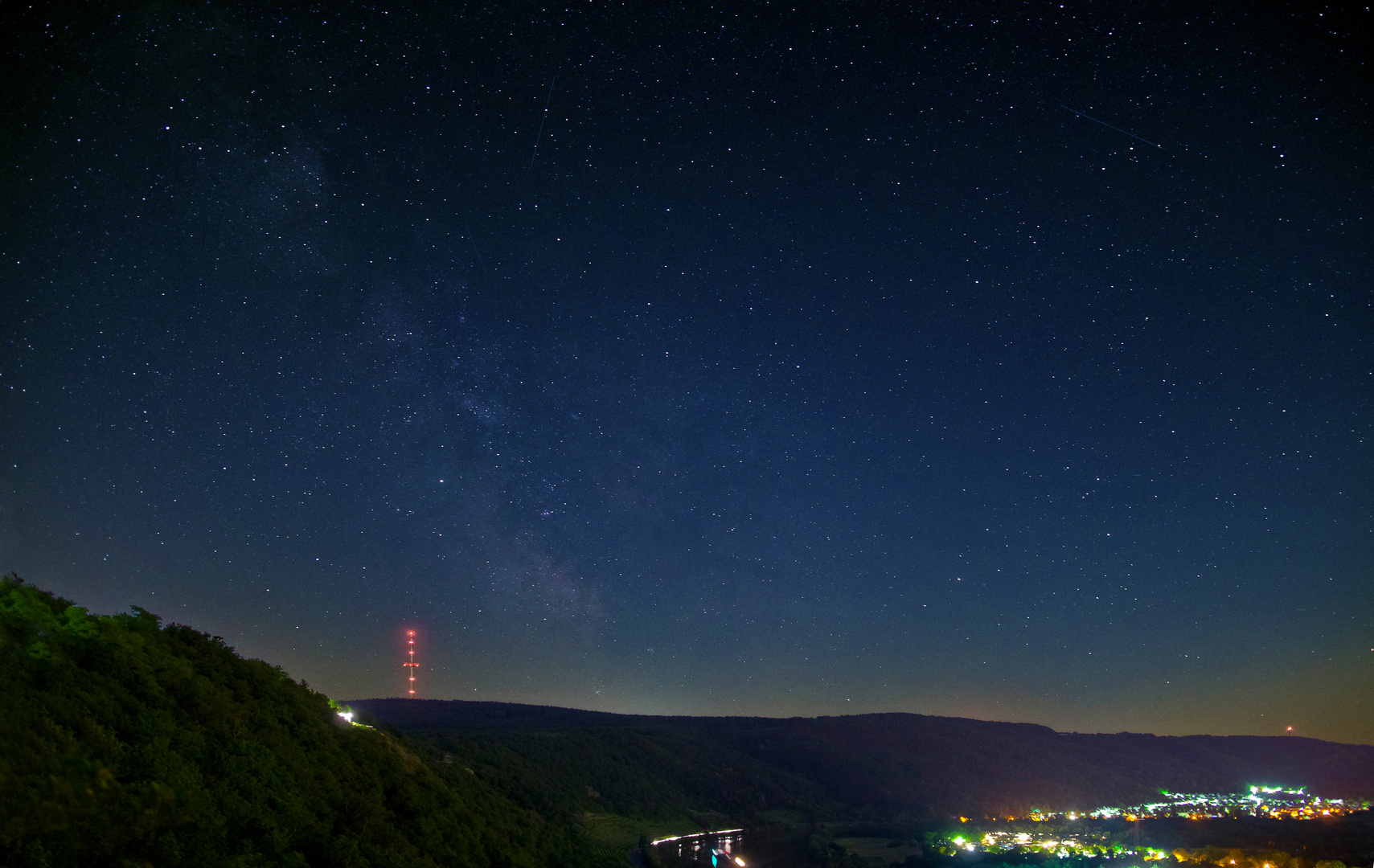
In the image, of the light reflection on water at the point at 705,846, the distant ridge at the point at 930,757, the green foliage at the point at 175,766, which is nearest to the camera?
the green foliage at the point at 175,766

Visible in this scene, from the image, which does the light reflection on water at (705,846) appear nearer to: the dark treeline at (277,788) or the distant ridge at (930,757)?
the dark treeline at (277,788)

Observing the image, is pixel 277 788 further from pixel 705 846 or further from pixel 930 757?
pixel 930 757

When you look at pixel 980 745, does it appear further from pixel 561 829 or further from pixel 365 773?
pixel 365 773

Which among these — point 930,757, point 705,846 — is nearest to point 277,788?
point 705,846

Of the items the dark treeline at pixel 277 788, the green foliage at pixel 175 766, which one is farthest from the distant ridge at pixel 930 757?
the green foliage at pixel 175 766

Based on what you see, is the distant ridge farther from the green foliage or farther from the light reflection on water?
the green foliage

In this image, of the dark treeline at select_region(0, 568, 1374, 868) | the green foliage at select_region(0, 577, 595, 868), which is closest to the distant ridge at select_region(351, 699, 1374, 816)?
the dark treeline at select_region(0, 568, 1374, 868)
